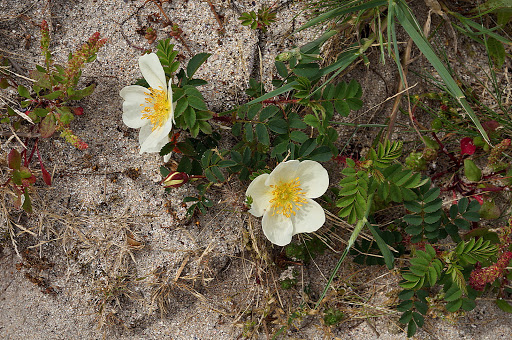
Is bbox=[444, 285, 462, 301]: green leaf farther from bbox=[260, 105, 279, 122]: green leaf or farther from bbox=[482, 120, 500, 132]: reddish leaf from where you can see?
bbox=[260, 105, 279, 122]: green leaf

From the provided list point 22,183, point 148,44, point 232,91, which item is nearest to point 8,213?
point 22,183

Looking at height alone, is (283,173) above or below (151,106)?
below

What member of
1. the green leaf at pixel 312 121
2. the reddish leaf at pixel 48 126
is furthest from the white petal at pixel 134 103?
the green leaf at pixel 312 121

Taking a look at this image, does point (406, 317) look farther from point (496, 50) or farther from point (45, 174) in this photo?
point (45, 174)

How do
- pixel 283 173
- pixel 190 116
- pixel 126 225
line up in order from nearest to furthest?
pixel 190 116
pixel 283 173
pixel 126 225

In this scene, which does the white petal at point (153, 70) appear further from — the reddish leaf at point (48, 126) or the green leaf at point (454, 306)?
the green leaf at point (454, 306)

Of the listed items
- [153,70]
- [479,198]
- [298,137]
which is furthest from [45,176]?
[479,198]
